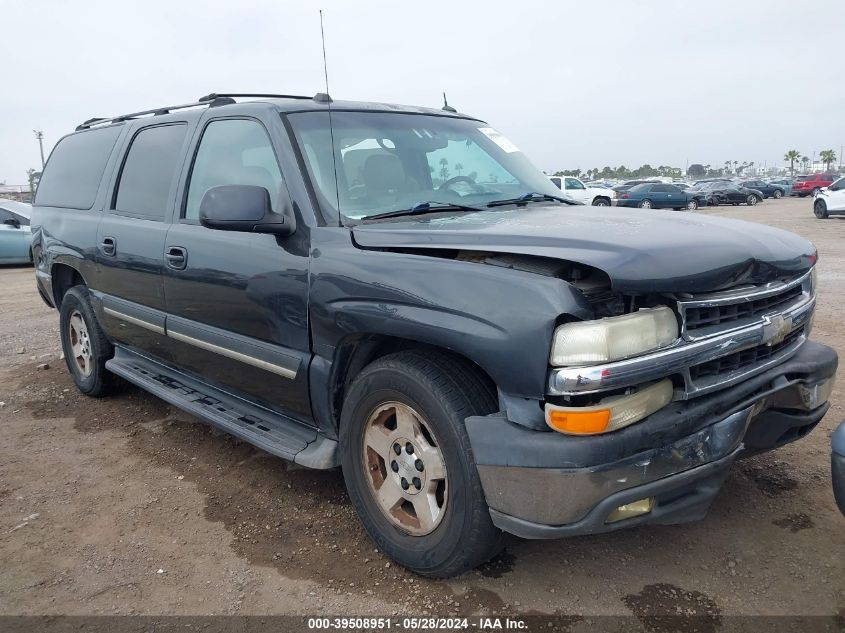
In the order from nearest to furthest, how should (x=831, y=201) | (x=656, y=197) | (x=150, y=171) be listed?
(x=150, y=171)
(x=831, y=201)
(x=656, y=197)

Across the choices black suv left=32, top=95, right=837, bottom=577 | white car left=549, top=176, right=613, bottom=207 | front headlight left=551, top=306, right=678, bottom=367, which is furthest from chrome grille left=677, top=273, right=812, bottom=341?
white car left=549, top=176, right=613, bottom=207

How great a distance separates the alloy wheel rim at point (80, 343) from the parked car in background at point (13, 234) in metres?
10.0

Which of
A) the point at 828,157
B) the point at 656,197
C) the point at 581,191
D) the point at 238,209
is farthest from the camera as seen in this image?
the point at 828,157

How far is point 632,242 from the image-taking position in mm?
2266

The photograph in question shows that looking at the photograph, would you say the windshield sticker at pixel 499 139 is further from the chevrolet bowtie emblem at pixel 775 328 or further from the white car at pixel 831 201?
the white car at pixel 831 201

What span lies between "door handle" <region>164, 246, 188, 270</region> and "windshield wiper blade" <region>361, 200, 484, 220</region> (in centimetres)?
118

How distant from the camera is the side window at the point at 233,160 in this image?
3.19 metres

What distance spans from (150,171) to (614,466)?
3.33 meters

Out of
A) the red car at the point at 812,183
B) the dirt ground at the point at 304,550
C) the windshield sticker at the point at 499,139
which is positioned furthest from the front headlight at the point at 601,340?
the red car at the point at 812,183

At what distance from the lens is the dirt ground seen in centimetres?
252

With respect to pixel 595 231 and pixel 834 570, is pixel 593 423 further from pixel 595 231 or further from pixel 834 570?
pixel 834 570

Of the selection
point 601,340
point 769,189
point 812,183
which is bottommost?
point 769,189

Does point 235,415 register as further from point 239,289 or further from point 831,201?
point 831,201

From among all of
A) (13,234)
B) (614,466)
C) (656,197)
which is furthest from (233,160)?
(656,197)
